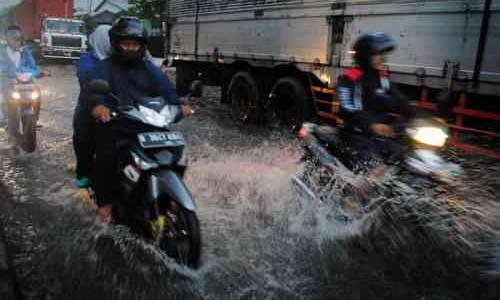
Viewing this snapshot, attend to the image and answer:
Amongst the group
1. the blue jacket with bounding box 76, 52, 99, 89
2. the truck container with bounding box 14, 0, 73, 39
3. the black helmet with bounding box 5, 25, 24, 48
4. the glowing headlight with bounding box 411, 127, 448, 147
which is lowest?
the glowing headlight with bounding box 411, 127, 448, 147

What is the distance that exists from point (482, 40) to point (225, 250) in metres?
4.14

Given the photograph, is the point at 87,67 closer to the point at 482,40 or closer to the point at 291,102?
the point at 482,40

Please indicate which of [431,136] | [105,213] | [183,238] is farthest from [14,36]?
[431,136]

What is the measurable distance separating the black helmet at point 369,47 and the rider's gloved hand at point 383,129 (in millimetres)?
633

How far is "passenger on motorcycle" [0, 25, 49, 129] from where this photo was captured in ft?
23.3

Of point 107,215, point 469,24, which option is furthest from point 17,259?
point 469,24

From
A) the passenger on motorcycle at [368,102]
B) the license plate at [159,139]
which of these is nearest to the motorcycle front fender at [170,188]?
the license plate at [159,139]

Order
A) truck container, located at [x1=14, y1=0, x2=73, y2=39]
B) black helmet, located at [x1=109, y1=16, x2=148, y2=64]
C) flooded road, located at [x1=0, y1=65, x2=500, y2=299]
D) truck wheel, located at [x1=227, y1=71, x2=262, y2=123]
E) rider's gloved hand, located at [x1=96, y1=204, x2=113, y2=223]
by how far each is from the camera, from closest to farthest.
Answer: flooded road, located at [x1=0, y1=65, x2=500, y2=299] → black helmet, located at [x1=109, y1=16, x2=148, y2=64] → rider's gloved hand, located at [x1=96, y1=204, x2=113, y2=223] → truck wheel, located at [x1=227, y1=71, x2=262, y2=123] → truck container, located at [x1=14, y1=0, x2=73, y2=39]

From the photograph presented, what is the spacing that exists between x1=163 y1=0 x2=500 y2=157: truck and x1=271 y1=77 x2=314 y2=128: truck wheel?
0.02 m

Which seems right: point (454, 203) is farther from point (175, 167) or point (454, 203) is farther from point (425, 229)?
point (175, 167)

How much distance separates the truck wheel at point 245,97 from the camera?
32.9ft

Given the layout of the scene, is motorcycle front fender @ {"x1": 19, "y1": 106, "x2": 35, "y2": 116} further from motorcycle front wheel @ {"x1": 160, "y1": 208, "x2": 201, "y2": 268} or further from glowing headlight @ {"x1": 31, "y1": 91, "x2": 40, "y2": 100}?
motorcycle front wheel @ {"x1": 160, "y1": 208, "x2": 201, "y2": 268}

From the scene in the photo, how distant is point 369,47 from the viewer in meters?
4.30

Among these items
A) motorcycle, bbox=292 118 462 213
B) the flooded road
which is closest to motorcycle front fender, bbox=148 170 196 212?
the flooded road
